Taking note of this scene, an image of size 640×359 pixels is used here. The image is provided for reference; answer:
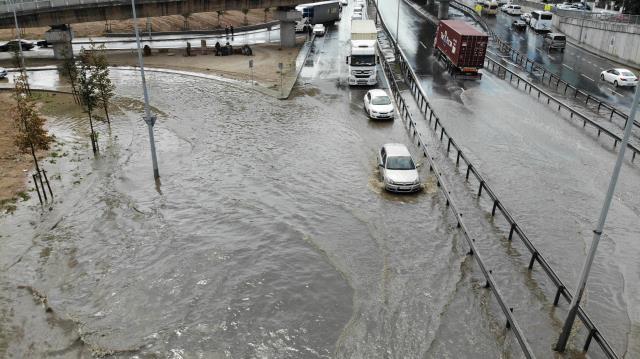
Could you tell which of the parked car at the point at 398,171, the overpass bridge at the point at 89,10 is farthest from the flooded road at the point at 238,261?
the overpass bridge at the point at 89,10

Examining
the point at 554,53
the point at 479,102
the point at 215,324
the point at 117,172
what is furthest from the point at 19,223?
the point at 554,53

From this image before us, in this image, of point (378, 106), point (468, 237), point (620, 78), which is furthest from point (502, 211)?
point (620, 78)

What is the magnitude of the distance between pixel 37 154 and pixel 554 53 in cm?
4817

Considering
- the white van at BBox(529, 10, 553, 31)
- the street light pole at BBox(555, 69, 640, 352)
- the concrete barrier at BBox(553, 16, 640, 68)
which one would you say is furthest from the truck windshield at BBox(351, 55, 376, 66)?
the white van at BBox(529, 10, 553, 31)

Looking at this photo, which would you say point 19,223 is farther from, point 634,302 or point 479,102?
point 479,102

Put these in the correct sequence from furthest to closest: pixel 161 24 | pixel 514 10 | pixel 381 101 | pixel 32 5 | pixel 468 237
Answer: pixel 514 10
pixel 161 24
pixel 32 5
pixel 381 101
pixel 468 237

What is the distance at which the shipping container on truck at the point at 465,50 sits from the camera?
37594 millimetres

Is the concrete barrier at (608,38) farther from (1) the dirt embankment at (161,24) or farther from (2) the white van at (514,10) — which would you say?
(1) the dirt embankment at (161,24)

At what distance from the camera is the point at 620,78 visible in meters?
37.8

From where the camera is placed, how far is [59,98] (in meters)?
34.6

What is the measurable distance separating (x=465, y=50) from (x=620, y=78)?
1196cm

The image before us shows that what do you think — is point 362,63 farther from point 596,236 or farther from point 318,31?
point 596,236

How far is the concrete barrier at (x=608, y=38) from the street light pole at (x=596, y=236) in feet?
139

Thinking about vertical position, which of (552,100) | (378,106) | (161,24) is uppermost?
(378,106)
